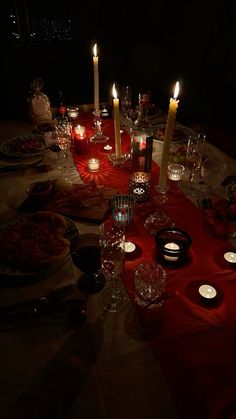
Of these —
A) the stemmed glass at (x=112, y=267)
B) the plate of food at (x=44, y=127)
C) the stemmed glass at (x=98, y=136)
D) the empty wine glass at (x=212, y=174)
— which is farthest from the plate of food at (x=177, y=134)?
the stemmed glass at (x=112, y=267)

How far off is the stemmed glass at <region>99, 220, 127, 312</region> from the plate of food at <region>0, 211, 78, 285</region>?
118 millimetres

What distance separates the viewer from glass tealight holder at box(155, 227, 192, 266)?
45.3 inches

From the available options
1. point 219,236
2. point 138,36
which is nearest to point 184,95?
point 138,36

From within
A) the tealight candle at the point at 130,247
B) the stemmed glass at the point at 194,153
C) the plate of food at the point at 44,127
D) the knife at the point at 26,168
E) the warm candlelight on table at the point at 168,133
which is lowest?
the tealight candle at the point at 130,247

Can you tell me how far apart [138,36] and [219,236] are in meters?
5.17

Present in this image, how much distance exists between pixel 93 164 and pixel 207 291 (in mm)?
1052

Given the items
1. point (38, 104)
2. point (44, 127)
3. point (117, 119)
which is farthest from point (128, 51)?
point (117, 119)

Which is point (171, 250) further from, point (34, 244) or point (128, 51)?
point (128, 51)

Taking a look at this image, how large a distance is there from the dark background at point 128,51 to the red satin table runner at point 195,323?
3310mm

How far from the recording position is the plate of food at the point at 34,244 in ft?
3.56

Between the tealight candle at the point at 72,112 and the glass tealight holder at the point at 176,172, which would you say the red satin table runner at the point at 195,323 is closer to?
the glass tealight holder at the point at 176,172

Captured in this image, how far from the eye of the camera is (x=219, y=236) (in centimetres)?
133

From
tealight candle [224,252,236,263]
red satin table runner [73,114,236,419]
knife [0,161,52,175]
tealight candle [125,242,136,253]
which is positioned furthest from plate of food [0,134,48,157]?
tealight candle [224,252,236,263]

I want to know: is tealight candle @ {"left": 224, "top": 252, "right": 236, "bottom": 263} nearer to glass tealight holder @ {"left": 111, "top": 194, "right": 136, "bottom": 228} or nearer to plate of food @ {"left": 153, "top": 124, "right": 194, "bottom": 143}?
glass tealight holder @ {"left": 111, "top": 194, "right": 136, "bottom": 228}
